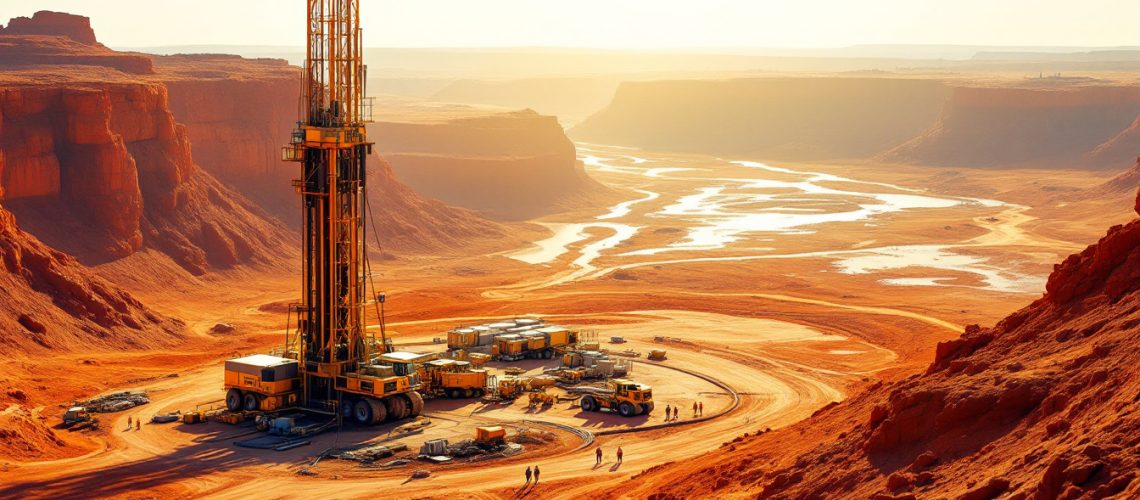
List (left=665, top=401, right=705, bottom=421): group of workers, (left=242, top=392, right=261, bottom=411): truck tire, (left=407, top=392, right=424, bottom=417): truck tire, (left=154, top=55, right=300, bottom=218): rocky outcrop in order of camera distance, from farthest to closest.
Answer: (left=154, top=55, right=300, bottom=218): rocky outcrop, (left=665, top=401, right=705, bottom=421): group of workers, (left=242, top=392, right=261, bottom=411): truck tire, (left=407, top=392, right=424, bottom=417): truck tire

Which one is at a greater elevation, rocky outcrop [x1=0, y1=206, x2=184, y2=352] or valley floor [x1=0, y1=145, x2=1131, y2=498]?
rocky outcrop [x1=0, y1=206, x2=184, y2=352]

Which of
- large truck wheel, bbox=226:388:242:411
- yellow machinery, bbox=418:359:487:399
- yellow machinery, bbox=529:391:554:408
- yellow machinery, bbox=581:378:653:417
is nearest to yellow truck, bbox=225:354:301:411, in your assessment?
large truck wheel, bbox=226:388:242:411

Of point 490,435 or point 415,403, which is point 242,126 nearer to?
point 415,403

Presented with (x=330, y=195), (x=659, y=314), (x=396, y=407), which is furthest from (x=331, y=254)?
(x=659, y=314)

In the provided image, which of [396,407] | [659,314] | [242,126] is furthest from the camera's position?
[242,126]

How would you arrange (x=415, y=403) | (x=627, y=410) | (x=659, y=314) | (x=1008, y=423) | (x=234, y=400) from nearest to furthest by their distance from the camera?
1. (x=1008, y=423)
2. (x=415, y=403)
3. (x=234, y=400)
4. (x=627, y=410)
5. (x=659, y=314)

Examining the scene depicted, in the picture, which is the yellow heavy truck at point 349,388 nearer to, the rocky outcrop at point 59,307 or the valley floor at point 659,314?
the valley floor at point 659,314

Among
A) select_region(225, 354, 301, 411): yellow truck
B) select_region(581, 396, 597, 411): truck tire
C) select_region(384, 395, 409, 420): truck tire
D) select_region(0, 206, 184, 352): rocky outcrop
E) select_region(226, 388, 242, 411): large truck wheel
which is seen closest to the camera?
select_region(384, 395, 409, 420): truck tire

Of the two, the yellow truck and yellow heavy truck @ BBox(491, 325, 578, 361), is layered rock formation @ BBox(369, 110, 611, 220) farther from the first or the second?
the yellow truck
